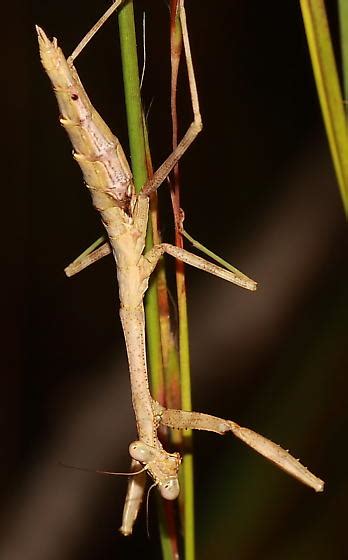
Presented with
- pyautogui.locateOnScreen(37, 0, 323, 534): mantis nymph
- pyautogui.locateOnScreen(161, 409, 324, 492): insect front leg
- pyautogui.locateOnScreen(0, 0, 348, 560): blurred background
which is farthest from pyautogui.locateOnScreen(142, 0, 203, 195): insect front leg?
pyautogui.locateOnScreen(0, 0, 348, 560): blurred background

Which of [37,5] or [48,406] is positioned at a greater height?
[37,5]

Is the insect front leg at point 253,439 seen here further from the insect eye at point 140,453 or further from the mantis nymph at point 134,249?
the insect eye at point 140,453

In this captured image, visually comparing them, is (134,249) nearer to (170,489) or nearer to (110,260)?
(170,489)

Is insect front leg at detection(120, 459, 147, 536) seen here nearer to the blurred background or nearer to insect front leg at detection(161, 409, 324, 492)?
insect front leg at detection(161, 409, 324, 492)

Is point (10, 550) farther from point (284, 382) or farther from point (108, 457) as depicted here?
point (284, 382)

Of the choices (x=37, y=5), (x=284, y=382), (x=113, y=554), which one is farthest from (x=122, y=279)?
(x=113, y=554)
